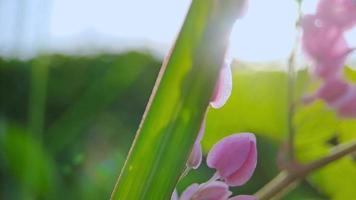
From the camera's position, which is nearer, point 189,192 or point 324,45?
point 189,192

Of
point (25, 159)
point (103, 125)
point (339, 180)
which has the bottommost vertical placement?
point (103, 125)

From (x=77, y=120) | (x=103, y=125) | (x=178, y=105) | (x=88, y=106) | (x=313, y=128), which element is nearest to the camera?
(x=178, y=105)

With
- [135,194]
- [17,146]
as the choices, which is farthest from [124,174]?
[17,146]

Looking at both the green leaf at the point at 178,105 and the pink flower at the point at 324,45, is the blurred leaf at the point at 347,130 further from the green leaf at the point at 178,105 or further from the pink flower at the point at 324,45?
the green leaf at the point at 178,105

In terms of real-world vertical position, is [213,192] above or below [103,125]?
above

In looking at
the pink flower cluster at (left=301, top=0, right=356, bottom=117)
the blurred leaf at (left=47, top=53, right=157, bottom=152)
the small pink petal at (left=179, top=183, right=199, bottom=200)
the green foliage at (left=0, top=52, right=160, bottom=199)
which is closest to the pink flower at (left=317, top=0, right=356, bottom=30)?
the pink flower cluster at (left=301, top=0, right=356, bottom=117)

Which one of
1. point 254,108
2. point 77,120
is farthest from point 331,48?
point 77,120

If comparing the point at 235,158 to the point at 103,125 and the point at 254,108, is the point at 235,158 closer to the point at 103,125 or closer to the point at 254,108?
the point at 254,108

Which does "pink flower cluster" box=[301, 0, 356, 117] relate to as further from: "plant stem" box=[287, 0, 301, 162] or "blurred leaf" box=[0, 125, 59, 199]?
"blurred leaf" box=[0, 125, 59, 199]

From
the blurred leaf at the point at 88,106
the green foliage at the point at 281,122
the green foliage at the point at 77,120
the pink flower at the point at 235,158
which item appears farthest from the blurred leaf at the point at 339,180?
the blurred leaf at the point at 88,106
